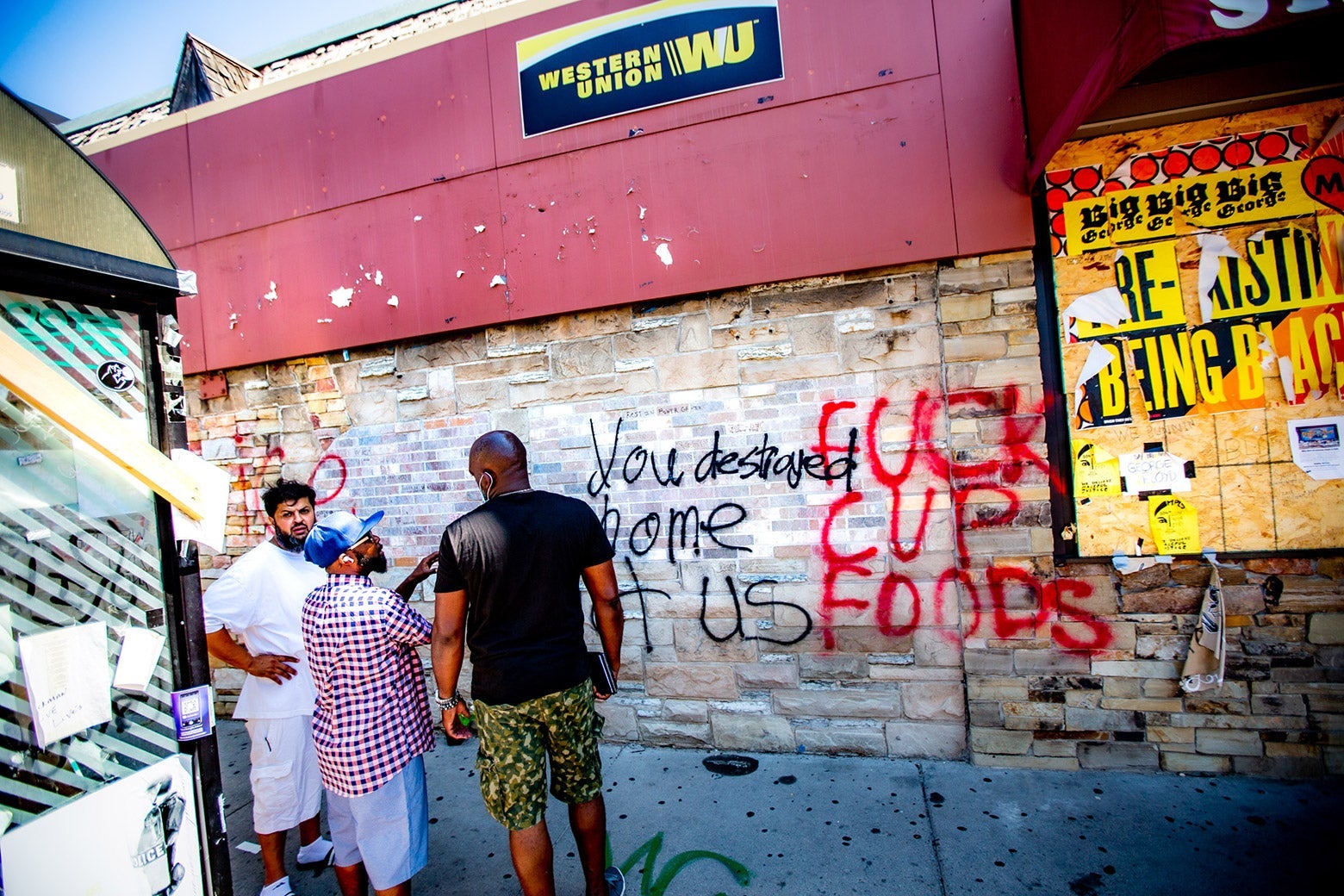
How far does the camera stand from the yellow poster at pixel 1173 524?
300 cm

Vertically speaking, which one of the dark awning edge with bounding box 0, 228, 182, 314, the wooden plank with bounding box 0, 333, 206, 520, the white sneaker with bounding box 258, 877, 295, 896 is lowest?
the white sneaker with bounding box 258, 877, 295, 896

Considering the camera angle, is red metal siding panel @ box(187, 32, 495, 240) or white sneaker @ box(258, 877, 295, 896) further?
red metal siding panel @ box(187, 32, 495, 240)

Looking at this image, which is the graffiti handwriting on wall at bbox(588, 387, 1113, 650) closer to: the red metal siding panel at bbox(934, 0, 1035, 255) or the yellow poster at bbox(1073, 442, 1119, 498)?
the yellow poster at bbox(1073, 442, 1119, 498)

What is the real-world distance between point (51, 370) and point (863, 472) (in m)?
3.15

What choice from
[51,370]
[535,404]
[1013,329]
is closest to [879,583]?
[1013,329]

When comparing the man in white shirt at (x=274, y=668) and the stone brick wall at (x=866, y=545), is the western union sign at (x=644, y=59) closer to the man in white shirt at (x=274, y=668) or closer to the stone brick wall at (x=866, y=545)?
the stone brick wall at (x=866, y=545)

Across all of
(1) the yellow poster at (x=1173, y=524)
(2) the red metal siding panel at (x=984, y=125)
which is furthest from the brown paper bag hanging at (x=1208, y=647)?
(2) the red metal siding panel at (x=984, y=125)

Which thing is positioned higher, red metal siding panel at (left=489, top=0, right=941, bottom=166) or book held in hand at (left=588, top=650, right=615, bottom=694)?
red metal siding panel at (left=489, top=0, right=941, bottom=166)

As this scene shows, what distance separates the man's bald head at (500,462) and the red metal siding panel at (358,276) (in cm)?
149

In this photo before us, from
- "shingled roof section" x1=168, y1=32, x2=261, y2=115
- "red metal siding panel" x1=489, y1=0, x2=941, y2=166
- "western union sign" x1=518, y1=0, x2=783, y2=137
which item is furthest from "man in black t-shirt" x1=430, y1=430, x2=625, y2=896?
"shingled roof section" x1=168, y1=32, x2=261, y2=115

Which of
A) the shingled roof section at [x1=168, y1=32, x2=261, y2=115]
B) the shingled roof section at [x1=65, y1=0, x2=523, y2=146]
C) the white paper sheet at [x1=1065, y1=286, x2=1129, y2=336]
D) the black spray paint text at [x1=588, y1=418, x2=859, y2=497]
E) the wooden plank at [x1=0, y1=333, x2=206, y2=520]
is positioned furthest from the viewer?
the shingled roof section at [x1=168, y1=32, x2=261, y2=115]

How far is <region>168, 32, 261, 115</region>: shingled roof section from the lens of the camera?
4742 mm

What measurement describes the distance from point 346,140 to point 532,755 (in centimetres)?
401

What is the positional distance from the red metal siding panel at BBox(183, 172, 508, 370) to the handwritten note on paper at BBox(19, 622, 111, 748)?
255 cm
